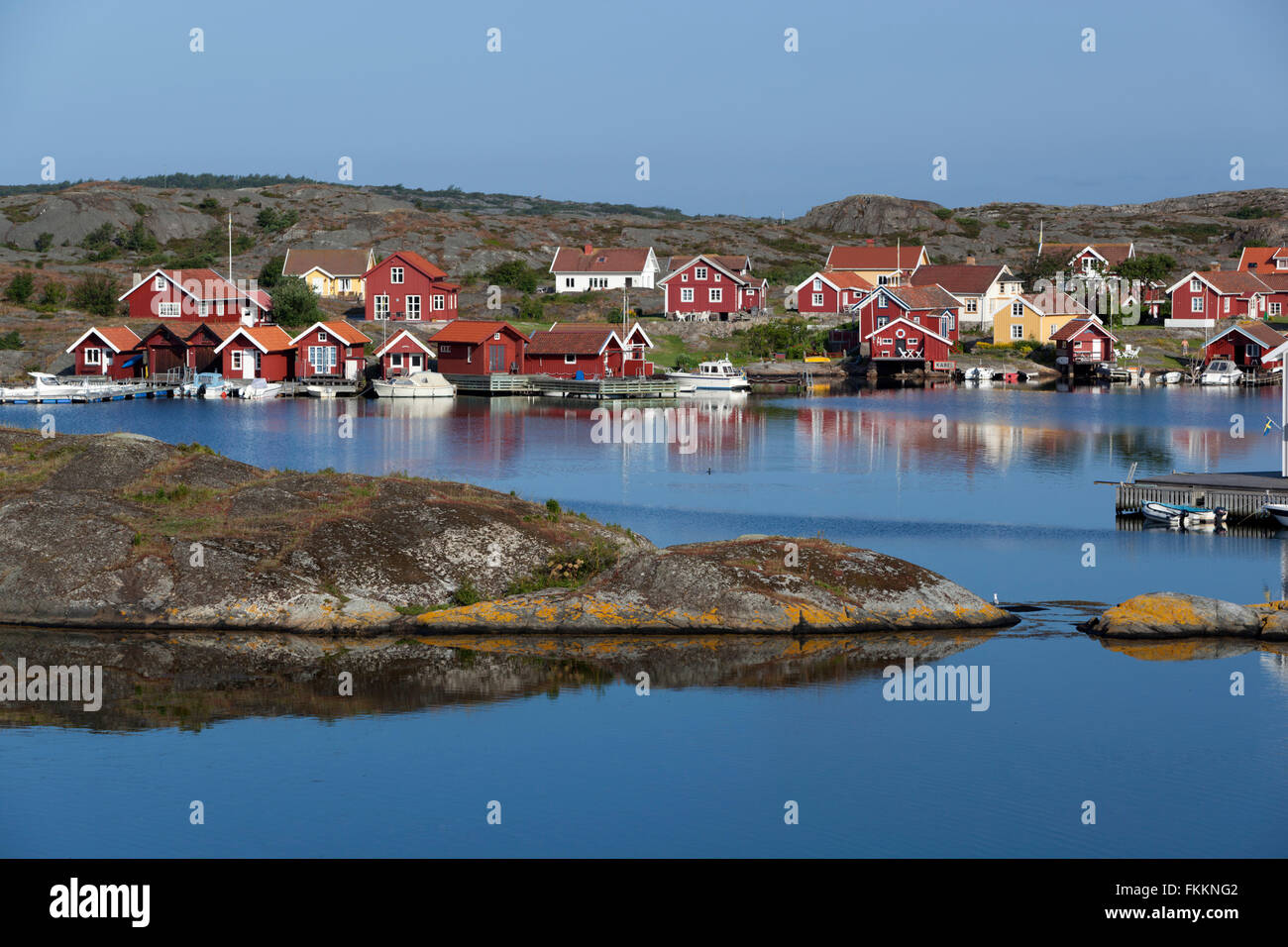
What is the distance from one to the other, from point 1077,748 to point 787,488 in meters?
27.9

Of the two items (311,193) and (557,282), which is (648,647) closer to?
(557,282)

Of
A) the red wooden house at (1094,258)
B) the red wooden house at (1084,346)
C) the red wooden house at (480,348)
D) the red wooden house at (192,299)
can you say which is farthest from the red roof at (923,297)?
the red wooden house at (192,299)

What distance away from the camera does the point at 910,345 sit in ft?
331

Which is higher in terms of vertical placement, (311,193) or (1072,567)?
(311,193)

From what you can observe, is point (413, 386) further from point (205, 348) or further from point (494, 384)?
point (205, 348)

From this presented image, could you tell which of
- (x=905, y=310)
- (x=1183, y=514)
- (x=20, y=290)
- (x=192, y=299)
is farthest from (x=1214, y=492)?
(x=20, y=290)

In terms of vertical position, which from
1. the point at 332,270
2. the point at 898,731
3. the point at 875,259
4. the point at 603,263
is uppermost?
the point at 875,259

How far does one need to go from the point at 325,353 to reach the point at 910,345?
3971 cm

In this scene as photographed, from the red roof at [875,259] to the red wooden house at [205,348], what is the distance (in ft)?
176

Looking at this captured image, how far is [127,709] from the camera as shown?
24766 millimetres

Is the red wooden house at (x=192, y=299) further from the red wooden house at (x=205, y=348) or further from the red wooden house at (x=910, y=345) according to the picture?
the red wooden house at (x=910, y=345)
